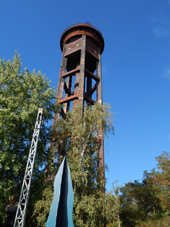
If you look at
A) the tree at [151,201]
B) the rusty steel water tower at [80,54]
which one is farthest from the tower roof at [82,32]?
the tree at [151,201]

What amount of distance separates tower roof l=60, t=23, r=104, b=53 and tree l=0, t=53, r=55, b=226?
40.0 ft

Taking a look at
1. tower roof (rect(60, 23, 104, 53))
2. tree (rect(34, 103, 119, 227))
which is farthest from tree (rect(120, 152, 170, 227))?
tower roof (rect(60, 23, 104, 53))

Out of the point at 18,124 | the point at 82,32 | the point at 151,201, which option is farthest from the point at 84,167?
the point at 82,32

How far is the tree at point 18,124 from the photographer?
11.4m

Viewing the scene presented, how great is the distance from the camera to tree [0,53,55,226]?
11.4 meters

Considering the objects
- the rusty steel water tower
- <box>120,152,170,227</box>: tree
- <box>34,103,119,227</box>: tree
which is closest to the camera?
<box>34,103,119,227</box>: tree

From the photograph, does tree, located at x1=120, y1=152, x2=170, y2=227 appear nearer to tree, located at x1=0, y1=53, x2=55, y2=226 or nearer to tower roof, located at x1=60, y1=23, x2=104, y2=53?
tree, located at x1=0, y1=53, x2=55, y2=226

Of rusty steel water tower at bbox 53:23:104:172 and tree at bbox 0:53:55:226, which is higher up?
rusty steel water tower at bbox 53:23:104:172

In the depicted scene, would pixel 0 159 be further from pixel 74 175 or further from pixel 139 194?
pixel 139 194

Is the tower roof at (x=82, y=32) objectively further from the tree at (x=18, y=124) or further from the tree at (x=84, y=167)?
the tree at (x=84, y=167)

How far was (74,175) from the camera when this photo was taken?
39.1ft

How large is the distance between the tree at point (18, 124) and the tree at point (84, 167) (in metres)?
1.11

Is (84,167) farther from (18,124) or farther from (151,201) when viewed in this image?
(151,201)

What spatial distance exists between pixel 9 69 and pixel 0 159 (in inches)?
256
